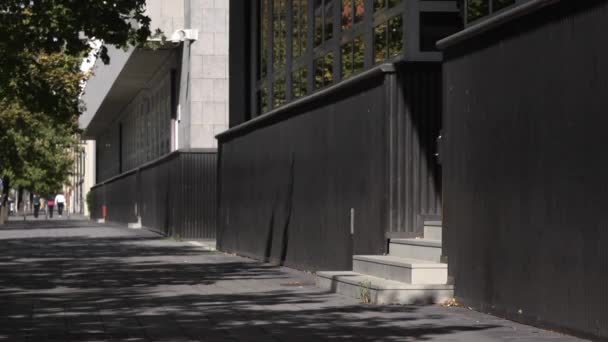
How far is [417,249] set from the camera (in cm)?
1474

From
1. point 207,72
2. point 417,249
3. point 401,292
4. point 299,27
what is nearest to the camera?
point 401,292

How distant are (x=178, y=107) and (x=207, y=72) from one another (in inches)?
187

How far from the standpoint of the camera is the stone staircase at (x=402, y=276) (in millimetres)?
13297

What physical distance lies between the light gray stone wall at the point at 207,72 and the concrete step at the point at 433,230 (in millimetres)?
21745

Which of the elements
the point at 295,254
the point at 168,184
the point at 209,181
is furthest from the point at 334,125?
the point at 168,184

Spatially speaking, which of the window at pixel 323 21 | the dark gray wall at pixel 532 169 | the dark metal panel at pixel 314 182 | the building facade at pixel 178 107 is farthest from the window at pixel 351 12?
the building facade at pixel 178 107

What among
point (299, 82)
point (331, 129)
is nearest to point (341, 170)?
point (331, 129)

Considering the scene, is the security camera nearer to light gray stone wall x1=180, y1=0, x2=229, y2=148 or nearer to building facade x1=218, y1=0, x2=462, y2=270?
light gray stone wall x1=180, y1=0, x2=229, y2=148

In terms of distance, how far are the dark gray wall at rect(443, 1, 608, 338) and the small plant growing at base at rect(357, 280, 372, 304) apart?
90 cm

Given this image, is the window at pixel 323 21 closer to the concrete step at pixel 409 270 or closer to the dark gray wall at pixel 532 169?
the concrete step at pixel 409 270

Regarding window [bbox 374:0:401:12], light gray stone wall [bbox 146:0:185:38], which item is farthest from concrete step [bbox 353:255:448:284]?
light gray stone wall [bbox 146:0:185:38]

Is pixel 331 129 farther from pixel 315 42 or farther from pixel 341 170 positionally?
pixel 315 42

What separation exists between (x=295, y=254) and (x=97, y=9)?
15.3 ft

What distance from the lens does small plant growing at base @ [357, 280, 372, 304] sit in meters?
13.7
